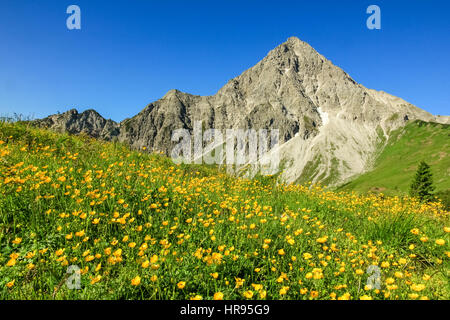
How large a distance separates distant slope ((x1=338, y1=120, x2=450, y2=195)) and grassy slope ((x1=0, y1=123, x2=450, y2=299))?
3507 inches

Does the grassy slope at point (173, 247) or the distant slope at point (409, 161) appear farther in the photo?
the distant slope at point (409, 161)

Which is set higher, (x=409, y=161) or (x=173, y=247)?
(x=409, y=161)

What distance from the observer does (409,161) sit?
14450 centimetres

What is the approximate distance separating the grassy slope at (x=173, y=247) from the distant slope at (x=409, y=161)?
292 ft

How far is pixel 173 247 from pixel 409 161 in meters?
184

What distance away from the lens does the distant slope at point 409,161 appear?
109081 millimetres

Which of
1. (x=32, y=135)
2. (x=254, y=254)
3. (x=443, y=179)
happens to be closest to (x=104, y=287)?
(x=254, y=254)

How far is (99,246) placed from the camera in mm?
3244

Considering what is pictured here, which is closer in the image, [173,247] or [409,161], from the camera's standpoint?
[173,247]

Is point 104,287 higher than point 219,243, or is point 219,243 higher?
point 219,243

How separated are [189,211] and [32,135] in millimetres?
8057
